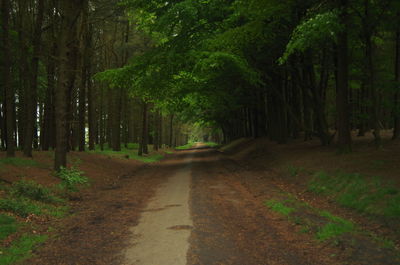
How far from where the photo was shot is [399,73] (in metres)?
17.4

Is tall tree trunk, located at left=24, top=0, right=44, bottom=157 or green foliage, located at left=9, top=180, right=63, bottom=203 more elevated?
tall tree trunk, located at left=24, top=0, right=44, bottom=157

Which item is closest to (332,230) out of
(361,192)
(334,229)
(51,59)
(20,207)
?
(334,229)

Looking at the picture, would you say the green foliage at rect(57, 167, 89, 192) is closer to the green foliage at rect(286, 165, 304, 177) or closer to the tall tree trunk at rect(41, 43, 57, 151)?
the tall tree trunk at rect(41, 43, 57, 151)

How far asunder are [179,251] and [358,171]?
8.20m

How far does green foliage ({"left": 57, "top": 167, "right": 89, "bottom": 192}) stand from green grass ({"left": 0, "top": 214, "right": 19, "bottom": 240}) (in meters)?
4.73

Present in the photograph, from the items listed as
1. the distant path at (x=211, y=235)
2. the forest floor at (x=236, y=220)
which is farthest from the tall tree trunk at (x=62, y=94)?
the distant path at (x=211, y=235)

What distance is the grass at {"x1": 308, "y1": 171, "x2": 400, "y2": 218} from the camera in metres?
8.73

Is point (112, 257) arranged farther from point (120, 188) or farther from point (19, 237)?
point (120, 188)

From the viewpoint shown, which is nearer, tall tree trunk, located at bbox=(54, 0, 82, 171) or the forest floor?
the forest floor

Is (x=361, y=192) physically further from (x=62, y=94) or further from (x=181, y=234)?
(x=62, y=94)

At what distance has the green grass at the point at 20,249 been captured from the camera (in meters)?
6.18

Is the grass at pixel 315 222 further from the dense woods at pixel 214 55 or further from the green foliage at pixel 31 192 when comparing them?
the green foliage at pixel 31 192

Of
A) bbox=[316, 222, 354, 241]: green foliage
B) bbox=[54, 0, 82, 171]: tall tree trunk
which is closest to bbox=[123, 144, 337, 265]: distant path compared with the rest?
bbox=[316, 222, 354, 241]: green foliage

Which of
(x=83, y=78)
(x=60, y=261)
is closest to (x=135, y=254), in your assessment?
(x=60, y=261)
